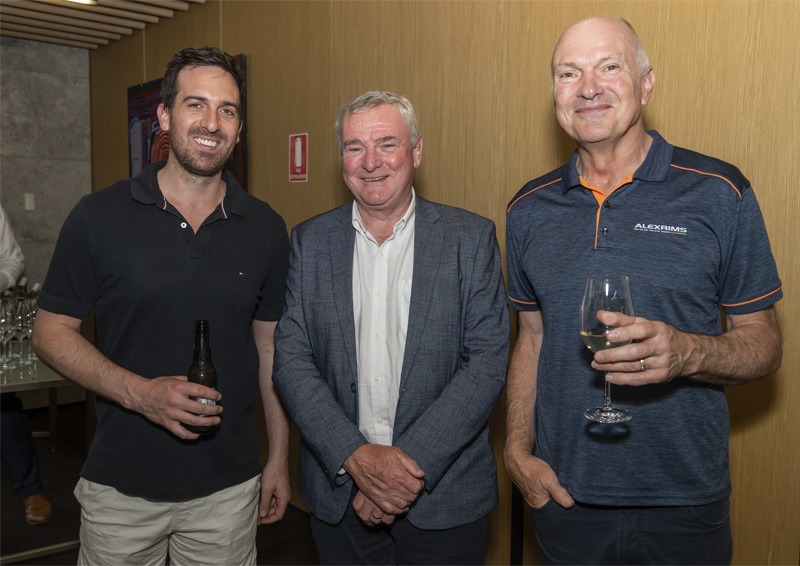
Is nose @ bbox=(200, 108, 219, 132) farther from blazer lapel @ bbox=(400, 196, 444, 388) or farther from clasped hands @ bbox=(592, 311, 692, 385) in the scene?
clasped hands @ bbox=(592, 311, 692, 385)

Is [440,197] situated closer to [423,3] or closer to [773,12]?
[423,3]

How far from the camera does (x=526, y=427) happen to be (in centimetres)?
202

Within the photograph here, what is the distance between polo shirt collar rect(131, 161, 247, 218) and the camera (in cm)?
210

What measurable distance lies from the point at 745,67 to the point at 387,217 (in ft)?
4.41

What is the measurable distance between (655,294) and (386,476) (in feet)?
2.72

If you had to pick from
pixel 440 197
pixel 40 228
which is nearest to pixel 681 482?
pixel 440 197

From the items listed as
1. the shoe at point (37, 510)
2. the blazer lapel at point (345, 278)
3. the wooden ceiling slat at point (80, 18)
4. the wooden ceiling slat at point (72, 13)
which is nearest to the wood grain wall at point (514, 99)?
the wooden ceiling slat at point (80, 18)

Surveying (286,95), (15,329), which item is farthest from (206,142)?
(286,95)

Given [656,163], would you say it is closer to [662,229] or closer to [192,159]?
[662,229]

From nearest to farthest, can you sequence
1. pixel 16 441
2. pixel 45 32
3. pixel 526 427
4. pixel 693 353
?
pixel 693 353, pixel 526 427, pixel 16 441, pixel 45 32

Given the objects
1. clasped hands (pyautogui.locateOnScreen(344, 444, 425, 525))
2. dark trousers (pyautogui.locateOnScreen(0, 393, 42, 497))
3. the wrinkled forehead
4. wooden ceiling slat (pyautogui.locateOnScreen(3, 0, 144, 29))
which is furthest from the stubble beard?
wooden ceiling slat (pyautogui.locateOnScreen(3, 0, 144, 29))

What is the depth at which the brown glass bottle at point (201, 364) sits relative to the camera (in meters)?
1.95

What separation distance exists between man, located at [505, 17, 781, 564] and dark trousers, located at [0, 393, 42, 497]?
10.9ft

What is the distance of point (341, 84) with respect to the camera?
13.4 feet
